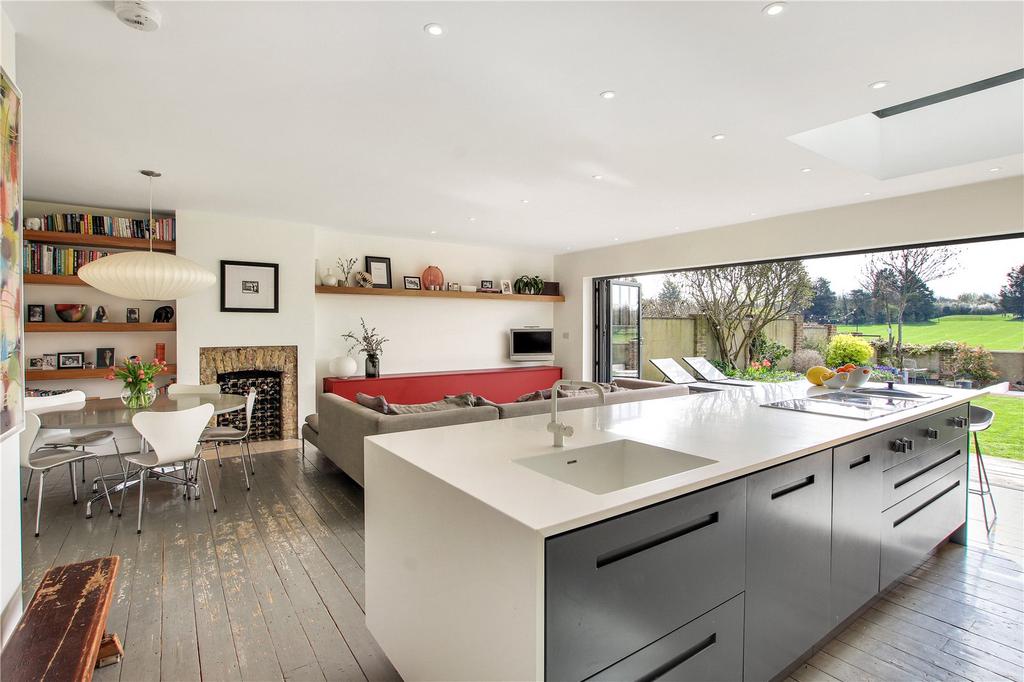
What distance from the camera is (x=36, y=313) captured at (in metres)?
4.65

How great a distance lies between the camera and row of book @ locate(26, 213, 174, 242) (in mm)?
4633

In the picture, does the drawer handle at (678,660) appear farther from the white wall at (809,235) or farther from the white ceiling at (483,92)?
the white wall at (809,235)

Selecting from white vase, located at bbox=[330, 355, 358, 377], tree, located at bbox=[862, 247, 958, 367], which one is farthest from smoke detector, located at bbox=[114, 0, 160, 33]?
tree, located at bbox=[862, 247, 958, 367]

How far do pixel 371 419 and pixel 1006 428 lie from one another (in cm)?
571

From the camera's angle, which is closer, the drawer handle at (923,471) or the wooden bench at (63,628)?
the wooden bench at (63,628)

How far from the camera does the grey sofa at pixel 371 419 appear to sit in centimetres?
332

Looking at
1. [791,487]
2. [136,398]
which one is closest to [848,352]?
[791,487]

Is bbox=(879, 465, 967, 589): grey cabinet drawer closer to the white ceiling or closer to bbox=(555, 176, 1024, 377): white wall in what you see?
the white ceiling

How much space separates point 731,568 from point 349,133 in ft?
9.78

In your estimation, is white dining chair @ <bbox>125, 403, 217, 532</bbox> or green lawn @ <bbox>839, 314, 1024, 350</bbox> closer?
white dining chair @ <bbox>125, 403, 217, 532</bbox>

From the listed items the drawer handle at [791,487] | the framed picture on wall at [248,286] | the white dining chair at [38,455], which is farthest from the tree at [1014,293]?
the white dining chair at [38,455]

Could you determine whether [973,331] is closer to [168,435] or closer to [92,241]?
[168,435]

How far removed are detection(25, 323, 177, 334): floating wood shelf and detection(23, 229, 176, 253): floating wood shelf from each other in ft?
2.52

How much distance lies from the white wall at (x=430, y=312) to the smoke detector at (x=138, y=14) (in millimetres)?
4267
